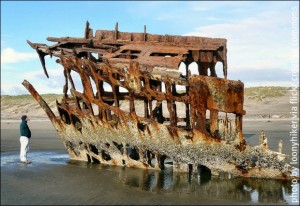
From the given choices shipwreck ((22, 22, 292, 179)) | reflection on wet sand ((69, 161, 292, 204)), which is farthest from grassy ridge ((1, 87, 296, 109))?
reflection on wet sand ((69, 161, 292, 204))

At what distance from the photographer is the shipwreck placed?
7809 mm

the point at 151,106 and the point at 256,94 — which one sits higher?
the point at 151,106

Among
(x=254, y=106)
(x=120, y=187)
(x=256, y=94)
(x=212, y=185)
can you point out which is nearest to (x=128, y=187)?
(x=120, y=187)

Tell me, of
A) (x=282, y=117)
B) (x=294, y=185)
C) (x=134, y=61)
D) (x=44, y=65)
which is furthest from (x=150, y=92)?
(x=282, y=117)

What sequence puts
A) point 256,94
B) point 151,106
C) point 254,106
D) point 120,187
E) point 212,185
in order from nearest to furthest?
point 120,187 → point 212,185 → point 151,106 → point 254,106 → point 256,94

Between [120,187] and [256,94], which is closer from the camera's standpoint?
[120,187]

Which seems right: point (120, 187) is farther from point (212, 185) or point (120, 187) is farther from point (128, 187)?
point (212, 185)

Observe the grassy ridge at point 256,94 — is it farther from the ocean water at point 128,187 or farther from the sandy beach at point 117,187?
the ocean water at point 128,187

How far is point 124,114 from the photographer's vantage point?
28.5 feet

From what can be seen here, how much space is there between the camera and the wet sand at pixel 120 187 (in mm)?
6500

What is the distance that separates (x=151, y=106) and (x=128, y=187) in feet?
6.60

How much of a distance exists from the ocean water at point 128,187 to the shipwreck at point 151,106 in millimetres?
416

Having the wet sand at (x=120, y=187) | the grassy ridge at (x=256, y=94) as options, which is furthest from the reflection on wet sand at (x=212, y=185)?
the grassy ridge at (x=256, y=94)

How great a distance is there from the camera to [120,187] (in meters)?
7.35
